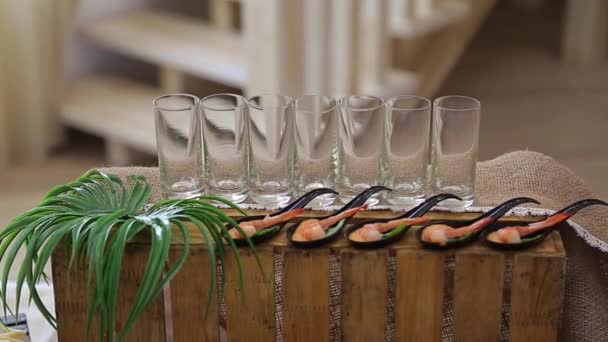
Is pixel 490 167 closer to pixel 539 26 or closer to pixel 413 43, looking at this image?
pixel 413 43

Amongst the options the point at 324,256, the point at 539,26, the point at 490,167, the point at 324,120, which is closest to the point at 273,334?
the point at 324,256

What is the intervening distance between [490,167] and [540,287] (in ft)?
1.11

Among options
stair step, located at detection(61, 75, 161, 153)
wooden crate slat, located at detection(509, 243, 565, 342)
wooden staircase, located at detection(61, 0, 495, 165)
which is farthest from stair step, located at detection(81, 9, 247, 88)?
wooden crate slat, located at detection(509, 243, 565, 342)

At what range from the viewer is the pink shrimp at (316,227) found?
121cm

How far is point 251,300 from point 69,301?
0.80ft

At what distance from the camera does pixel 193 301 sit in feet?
4.02

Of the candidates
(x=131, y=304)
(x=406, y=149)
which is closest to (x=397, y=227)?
(x=406, y=149)

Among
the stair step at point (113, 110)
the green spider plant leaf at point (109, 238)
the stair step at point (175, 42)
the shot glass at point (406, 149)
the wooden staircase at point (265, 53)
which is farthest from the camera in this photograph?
the stair step at point (113, 110)

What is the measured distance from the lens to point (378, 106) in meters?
A: 1.29

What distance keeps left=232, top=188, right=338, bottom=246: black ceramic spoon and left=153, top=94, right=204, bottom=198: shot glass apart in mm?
127

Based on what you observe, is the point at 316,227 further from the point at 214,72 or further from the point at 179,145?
the point at 214,72

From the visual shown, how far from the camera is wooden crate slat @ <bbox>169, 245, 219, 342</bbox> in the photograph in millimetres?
1208

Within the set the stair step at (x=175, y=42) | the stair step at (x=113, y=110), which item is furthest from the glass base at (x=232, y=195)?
the stair step at (x=113, y=110)

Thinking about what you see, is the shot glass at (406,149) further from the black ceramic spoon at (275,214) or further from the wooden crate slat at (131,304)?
the wooden crate slat at (131,304)
